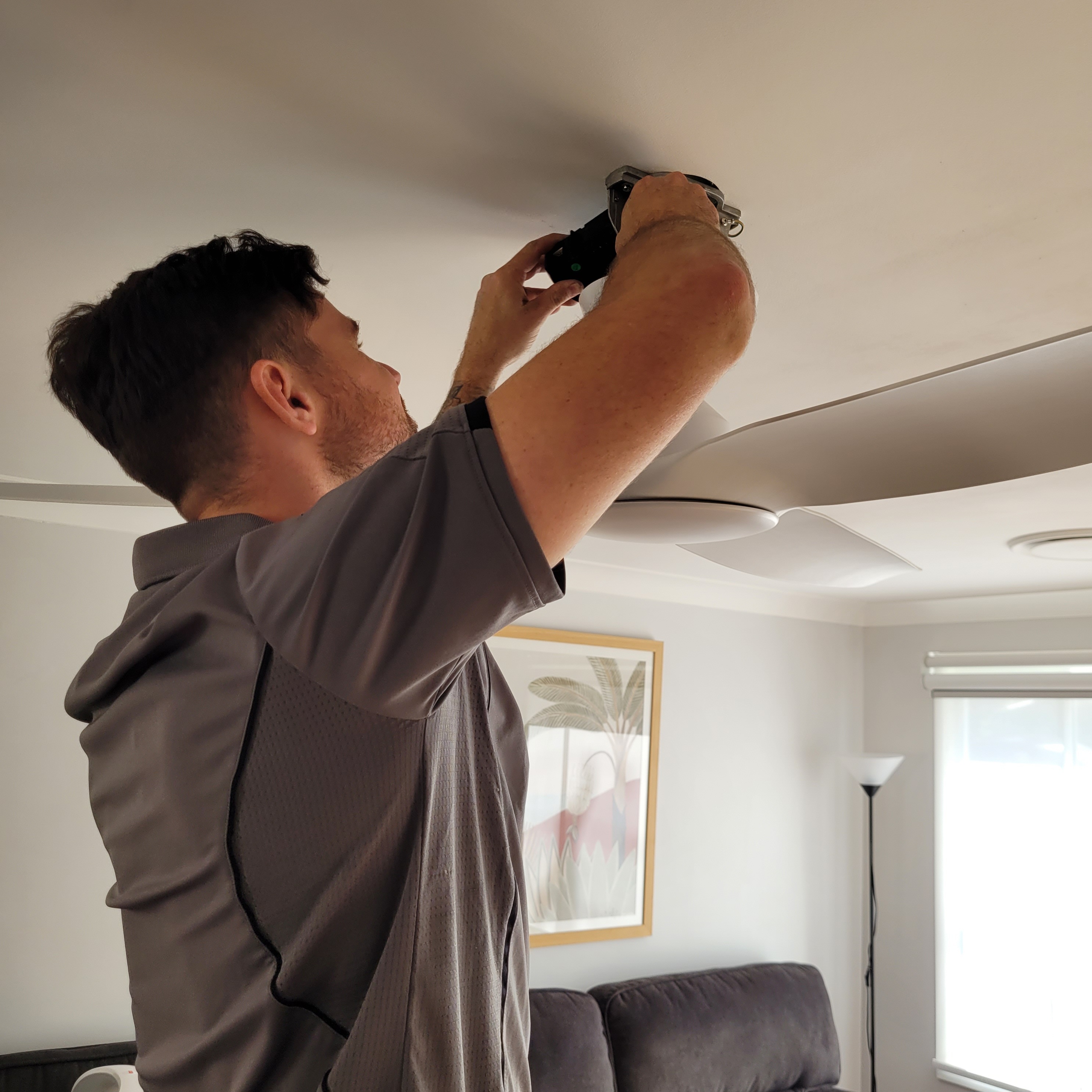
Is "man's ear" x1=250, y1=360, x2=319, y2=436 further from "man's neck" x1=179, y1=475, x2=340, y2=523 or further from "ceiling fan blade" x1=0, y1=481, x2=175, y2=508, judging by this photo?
"ceiling fan blade" x1=0, y1=481, x2=175, y2=508

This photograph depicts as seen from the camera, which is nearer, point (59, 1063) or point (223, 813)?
point (223, 813)

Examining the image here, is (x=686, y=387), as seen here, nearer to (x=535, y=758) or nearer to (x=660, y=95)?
(x=660, y=95)

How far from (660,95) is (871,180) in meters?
0.29

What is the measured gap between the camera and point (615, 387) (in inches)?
20.1

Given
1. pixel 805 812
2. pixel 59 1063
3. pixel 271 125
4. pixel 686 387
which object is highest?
pixel 271 125

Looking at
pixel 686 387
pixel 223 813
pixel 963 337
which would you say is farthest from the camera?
pixel 963 337

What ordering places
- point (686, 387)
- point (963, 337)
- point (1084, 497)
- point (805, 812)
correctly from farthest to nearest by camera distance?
point (805, 812) → point (1084, 497) → point (963, 337) → point (686, 387)

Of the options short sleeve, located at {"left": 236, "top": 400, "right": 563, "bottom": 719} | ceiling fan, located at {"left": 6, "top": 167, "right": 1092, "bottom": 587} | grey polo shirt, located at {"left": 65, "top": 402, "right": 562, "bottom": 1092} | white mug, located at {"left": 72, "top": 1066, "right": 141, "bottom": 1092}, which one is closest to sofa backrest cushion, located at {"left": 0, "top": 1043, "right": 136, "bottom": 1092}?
white mug, located at {"left": 72, "top": 1066, "right": 141, "bottom": 1092}

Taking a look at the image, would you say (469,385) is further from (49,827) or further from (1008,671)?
(1008,671)

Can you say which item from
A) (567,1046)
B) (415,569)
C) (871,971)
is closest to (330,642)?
(415,569)

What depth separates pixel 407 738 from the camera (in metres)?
0.61

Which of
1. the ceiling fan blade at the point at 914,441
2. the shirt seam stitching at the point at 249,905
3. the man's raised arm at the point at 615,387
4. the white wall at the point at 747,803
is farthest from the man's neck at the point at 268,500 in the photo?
the white wall at the point at 747,803

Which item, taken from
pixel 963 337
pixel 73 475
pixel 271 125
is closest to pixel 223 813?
pixel 271 125

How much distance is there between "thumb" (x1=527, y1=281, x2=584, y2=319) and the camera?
1.07 m
